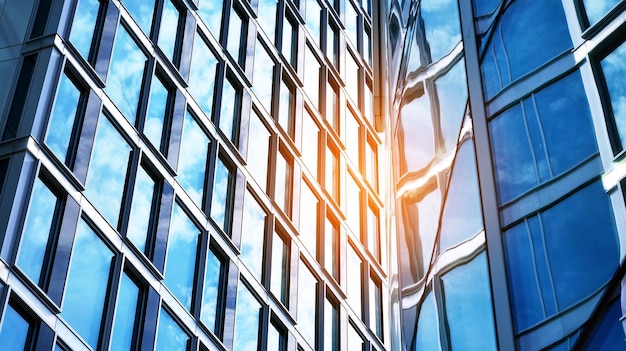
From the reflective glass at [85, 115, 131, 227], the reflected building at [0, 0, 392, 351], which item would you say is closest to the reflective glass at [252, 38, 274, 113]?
the reflected building at [0, 0, 392, 351]

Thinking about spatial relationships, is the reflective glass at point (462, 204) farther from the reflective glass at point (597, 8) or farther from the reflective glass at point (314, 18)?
the reflective glass at point (314, 18)

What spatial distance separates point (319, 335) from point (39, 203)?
50.9ft

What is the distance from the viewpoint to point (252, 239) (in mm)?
32188

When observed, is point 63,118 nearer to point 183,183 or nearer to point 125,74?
point 125,74

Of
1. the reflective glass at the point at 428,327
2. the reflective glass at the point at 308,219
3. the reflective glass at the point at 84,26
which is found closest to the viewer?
the reflective glass at the point at 428,327

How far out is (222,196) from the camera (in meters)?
31.0

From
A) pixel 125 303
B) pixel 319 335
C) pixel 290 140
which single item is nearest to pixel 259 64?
pixel 290 140

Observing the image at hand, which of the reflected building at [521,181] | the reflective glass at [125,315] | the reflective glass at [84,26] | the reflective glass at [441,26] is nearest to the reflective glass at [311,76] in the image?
the reflective glass at [84,26]

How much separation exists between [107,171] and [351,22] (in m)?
27.0

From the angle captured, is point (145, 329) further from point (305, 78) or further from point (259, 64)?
point (305, 78)

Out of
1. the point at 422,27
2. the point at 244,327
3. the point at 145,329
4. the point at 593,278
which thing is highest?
the point at 244,327

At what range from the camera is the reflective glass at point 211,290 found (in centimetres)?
2797

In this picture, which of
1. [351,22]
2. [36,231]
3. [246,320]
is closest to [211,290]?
[246,320]

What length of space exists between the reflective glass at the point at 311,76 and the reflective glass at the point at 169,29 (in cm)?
1024
